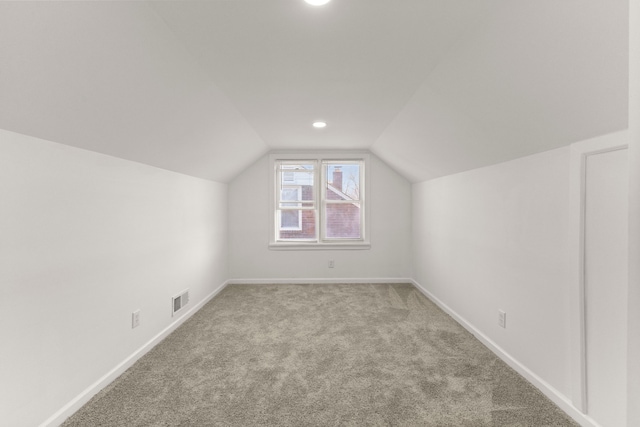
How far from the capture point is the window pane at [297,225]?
4.83 meters

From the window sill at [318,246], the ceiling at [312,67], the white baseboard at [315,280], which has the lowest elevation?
the white baseboard at [315,280]

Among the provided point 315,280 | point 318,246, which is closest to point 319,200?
point 318,246

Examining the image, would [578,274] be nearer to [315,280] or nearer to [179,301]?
[179,301]

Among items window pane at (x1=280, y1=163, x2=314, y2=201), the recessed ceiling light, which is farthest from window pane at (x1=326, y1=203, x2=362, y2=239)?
the recessed ceiling light

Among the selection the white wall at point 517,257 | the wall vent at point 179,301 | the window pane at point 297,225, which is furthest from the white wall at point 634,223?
the window pane at point 297,225

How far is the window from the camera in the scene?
469cm

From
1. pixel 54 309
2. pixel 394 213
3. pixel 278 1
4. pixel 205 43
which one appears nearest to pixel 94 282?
pixel 54 309

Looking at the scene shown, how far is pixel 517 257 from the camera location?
214 cm

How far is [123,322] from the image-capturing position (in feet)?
7.00

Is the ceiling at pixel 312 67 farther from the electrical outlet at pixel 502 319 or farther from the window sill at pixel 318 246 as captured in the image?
the window sill at pixel 318 246

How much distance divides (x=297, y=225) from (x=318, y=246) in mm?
543

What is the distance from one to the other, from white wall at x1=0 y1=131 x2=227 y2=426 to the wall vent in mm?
141

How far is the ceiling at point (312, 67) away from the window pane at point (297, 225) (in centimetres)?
251

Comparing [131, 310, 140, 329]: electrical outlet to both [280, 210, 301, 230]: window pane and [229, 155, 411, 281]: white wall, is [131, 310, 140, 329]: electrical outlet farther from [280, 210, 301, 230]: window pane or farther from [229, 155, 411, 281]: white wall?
[280, 210, 301, 230]: window pane
